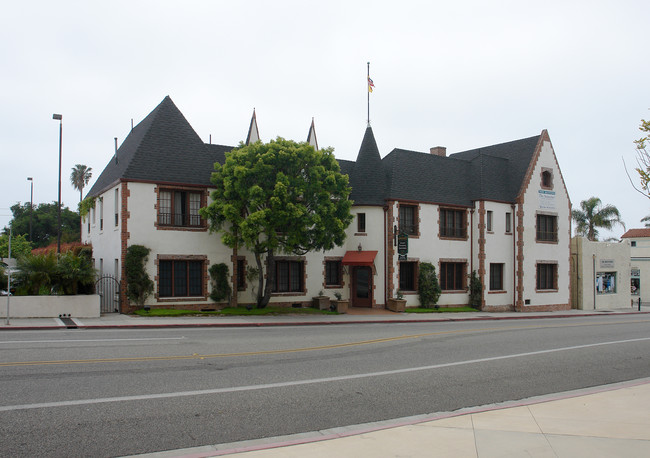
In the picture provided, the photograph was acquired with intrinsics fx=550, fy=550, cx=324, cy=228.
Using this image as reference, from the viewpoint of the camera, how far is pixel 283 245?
26453mm

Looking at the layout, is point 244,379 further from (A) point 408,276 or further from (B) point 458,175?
(B) point 458,175

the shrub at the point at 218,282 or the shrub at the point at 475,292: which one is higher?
the shrub at the point at 218,282

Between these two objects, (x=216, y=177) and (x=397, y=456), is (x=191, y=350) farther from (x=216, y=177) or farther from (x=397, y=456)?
(x=216, y=177)

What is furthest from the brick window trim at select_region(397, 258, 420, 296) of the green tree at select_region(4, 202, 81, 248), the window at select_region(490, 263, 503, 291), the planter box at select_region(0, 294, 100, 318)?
the green tree at select_region(4, 202, 81, 248)

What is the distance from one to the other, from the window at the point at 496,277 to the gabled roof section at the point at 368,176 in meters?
9.95

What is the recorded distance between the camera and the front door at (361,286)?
3209cm

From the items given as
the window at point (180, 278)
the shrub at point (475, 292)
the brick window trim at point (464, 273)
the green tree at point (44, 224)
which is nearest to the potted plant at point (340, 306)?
the window at point (180, 278)

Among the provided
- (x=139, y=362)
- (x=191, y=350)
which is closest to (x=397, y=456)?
(x=139, y=362)

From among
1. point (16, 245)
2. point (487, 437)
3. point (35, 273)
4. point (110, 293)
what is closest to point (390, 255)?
point (110, 293)

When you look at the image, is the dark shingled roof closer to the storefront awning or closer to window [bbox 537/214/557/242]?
the storefront awning

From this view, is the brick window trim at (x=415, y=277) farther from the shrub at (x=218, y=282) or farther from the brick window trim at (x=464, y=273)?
the shrub at (x=218, y=282)

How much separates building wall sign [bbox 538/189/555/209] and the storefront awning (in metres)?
14.6

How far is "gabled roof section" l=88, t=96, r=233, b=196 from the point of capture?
85.9 ft

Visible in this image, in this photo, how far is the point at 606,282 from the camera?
1747 inches
